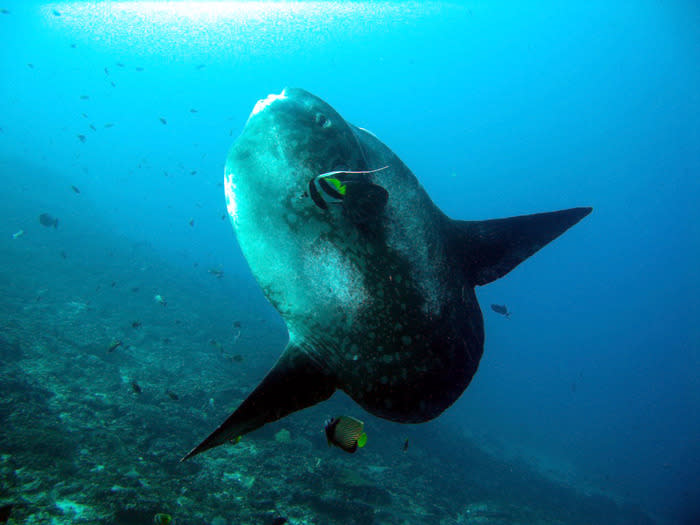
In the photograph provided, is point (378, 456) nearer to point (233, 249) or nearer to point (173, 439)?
point (173, 439)

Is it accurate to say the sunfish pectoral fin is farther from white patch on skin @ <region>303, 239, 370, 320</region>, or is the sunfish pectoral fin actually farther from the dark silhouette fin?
the dark silhouette fin

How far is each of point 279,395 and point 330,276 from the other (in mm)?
625

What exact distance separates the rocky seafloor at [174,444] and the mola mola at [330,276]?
5.97 metres

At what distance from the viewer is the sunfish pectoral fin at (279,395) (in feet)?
5.49

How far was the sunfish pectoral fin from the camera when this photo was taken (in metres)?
1.67

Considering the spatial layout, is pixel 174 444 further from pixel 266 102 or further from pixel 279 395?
pixel 266 102

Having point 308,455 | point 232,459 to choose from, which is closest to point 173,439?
point 232,459

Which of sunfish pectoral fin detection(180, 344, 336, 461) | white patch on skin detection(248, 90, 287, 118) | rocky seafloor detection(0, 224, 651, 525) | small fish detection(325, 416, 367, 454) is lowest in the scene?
rocky seafloor detection(0, 224, 651, 525)

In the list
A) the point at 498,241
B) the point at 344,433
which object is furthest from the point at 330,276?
the point at 344,433

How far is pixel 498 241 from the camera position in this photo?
2371 mm

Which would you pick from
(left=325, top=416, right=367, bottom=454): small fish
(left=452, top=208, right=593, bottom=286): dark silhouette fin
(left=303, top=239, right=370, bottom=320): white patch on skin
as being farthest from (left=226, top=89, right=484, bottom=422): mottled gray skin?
(left=325, top=416, right=367, bottom=454): small fish

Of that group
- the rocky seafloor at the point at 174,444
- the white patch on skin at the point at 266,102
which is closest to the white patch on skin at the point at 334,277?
the white patch on skin at the point at 266,102

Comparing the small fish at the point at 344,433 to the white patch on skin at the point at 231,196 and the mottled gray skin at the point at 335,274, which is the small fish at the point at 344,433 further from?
the white patch on skin at the point at 231,196

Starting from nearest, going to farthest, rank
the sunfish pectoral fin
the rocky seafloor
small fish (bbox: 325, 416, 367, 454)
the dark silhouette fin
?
the sunfish pectoral fin < the dark silhouette fin < small fish (bbox: 325, 416, 367, 454) < the rocky seafloor
